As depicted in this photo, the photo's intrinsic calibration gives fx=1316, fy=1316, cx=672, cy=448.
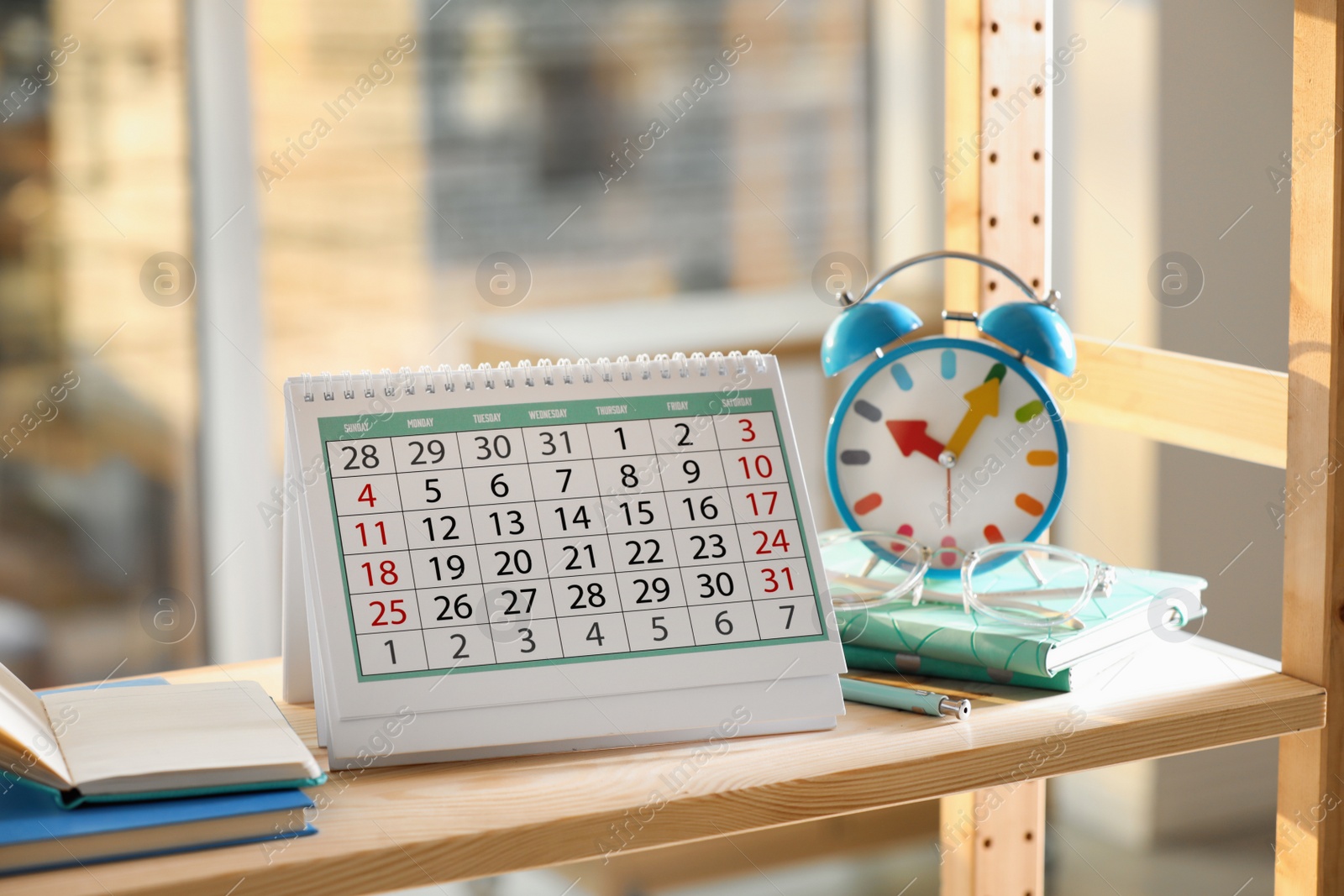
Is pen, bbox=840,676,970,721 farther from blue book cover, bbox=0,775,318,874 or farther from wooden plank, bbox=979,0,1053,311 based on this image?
wooden plank, bbox=979,0,1053,311

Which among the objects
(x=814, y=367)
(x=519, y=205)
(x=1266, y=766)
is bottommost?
(x=1266, y=766)

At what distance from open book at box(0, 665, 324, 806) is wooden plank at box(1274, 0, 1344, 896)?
68cm

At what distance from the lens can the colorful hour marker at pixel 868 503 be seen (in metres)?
1.05

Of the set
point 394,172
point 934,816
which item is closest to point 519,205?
point 394,172

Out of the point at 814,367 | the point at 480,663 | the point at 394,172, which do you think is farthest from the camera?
the point at 814,367

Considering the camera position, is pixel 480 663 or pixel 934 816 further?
pixel 934 816

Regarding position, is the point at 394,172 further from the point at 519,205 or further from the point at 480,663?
the point at 480,663

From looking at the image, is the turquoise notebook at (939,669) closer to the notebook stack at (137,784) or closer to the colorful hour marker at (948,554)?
the colorful hour marker at (948,554)

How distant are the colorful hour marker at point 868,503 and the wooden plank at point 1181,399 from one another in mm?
263

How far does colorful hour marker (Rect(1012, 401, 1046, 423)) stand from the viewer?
1011 millimetres

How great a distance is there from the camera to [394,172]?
2385 mm

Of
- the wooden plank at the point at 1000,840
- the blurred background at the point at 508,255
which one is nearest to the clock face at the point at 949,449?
the wooden plank at the point at 1000,840

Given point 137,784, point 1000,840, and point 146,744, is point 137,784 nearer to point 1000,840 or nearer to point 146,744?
point 146,744

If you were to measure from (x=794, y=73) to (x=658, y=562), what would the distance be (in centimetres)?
210
